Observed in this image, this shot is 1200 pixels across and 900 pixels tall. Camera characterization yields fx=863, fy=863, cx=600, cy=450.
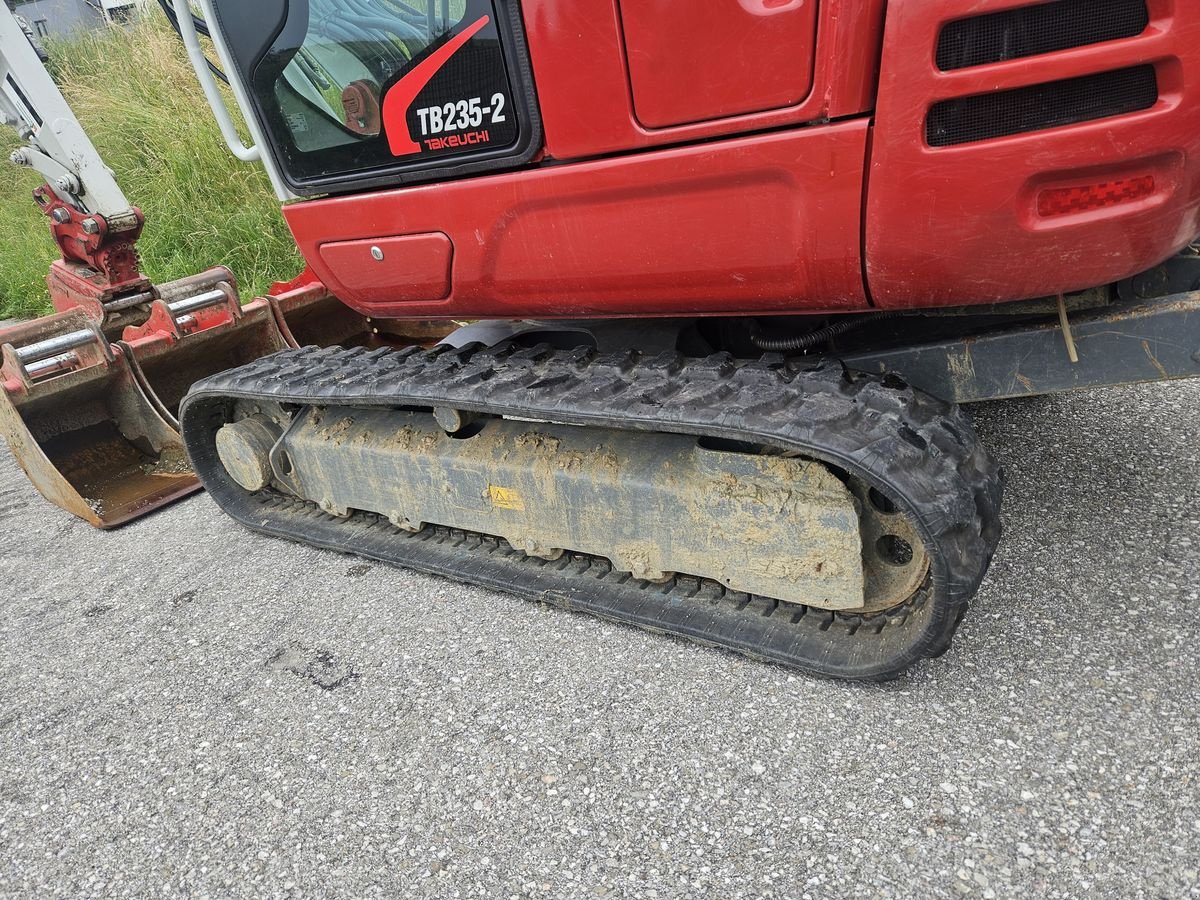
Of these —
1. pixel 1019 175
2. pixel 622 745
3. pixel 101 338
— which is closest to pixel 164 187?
pixel 101 338

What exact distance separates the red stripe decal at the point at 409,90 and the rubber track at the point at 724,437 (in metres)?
0.62

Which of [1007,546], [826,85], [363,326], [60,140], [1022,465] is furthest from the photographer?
[363,326]

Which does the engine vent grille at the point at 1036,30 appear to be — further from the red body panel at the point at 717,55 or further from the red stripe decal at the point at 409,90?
the red stripe decal at the point at 409,90

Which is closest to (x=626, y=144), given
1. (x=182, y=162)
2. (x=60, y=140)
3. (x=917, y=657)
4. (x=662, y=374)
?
(x=662, y=374)

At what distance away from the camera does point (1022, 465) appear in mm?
2713

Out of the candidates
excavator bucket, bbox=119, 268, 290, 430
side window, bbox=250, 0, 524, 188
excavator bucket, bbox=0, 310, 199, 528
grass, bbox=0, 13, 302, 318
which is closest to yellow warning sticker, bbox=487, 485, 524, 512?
side window, bbox=250, 0, 524, 188

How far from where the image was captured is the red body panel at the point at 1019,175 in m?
1.37

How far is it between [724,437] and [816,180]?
1.92 feet

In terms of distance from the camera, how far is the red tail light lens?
4.81ft

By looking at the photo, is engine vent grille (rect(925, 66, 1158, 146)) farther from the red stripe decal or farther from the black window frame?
the red stripe decal

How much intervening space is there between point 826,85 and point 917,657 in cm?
118

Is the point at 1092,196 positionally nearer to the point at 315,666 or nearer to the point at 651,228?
the point at 651,228

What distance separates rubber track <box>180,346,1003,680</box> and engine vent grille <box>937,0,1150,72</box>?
0.70m

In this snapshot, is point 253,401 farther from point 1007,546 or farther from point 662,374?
point 1007,546
